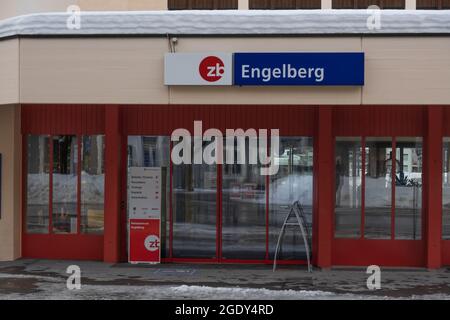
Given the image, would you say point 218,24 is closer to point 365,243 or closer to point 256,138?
point 256,138

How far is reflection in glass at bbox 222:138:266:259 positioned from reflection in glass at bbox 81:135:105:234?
246 cm

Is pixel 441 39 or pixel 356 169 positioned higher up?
pixel 441 39

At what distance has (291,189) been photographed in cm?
1312

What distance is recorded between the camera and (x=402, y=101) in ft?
34.4

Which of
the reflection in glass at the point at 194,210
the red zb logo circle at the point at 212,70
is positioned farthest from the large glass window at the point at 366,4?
the reflection in glass at the point at 194,210

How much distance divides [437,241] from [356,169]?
2.00m

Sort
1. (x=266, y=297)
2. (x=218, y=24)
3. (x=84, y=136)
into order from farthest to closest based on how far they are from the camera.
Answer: (x=84, y=136)
(x=218, y=24)
(x=266, y=297)

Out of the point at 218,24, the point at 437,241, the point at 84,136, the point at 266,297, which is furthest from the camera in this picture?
the point at 84,136

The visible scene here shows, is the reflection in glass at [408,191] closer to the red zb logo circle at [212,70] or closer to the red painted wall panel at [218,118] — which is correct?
the red painted wall panel at [218,118]

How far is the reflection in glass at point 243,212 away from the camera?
1316 centimetres

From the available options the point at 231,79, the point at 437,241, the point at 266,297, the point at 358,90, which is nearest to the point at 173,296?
the point at 266,297

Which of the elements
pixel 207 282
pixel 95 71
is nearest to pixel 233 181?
pixel 207 282

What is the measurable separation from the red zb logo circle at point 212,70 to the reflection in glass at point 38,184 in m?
4.39

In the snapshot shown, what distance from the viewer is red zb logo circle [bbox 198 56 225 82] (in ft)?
34.9
